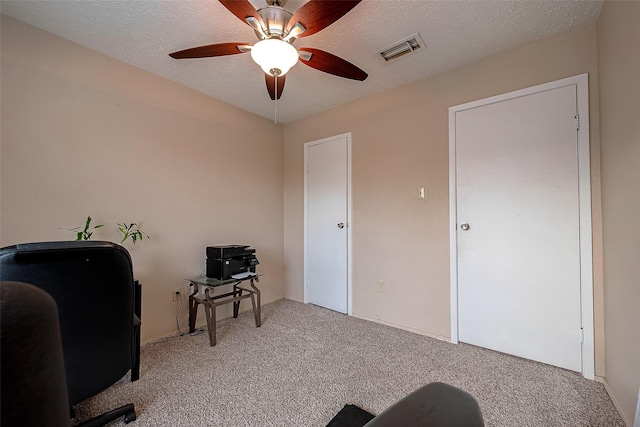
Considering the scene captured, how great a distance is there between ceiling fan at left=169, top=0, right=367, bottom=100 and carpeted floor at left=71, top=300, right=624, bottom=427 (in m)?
2.00

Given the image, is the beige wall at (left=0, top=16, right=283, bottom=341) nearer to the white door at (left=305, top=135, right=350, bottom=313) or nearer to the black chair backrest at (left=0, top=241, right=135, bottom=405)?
the white door at (left=305, top=135, right=350, bottom=313)

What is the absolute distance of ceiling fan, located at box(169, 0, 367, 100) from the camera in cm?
134

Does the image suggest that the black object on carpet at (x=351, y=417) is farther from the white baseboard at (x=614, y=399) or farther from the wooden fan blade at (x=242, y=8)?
the wooden fan blade at (x=242, y=8)

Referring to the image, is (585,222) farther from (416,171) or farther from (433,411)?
(433,411)

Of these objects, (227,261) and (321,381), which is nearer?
(321,381)

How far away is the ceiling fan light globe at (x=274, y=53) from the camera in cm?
148

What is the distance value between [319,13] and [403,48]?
102cm

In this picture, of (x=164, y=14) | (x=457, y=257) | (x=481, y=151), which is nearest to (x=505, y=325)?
(x=457, y=257)

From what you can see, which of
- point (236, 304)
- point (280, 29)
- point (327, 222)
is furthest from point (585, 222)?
point (236, 304)

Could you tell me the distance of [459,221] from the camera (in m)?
2.38

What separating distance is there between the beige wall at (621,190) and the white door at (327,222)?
2060 mm

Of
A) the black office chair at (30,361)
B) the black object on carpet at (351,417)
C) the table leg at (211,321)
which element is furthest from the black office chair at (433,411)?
the table leg at (211,321)

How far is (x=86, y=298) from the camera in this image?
3.72 ft

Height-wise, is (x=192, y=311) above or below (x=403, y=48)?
below
